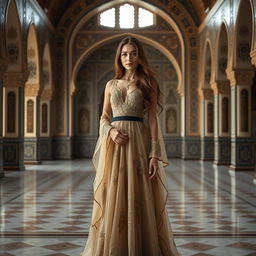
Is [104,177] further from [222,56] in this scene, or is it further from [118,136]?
[222,56]

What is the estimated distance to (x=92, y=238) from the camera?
3.94 meters

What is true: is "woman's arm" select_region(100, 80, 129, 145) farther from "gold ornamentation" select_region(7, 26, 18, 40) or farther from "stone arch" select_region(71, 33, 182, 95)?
"stone arch" select_region(71, 33, 182, 95)

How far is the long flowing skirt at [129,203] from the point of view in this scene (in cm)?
369

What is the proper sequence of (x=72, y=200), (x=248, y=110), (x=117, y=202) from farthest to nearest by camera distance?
(x=248, y=110) < (x=72, y=200) < (x=117, y=202)

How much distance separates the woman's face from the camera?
385cm

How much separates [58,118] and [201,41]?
25.0 ft

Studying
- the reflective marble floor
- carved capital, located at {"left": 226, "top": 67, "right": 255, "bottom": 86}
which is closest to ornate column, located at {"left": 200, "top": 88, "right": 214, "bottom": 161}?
carved capital, located at {"left": 226, "top": 67, "right": 255, "bottom": 86}

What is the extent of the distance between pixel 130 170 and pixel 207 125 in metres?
17.6

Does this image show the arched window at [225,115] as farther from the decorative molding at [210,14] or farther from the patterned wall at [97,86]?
the patterned wall at [97,86]

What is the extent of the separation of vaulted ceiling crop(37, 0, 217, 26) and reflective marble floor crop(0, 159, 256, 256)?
998 centimetres

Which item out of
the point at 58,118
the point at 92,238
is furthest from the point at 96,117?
the point at 92,238

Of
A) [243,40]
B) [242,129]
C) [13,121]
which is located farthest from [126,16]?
[242,129]

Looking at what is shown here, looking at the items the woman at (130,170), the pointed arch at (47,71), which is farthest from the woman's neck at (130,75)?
the pointed arch at (47,71)

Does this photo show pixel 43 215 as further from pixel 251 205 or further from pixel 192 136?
pixel 192 136
